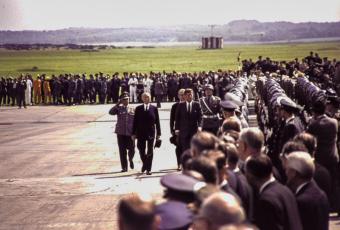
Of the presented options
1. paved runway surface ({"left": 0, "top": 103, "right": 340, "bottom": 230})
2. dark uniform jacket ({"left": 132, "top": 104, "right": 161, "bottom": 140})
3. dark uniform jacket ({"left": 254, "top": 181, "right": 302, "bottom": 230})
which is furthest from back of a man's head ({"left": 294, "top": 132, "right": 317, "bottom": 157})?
dark uniform jacket ({"left": 132, "top": 104, "right": 161, "bottom": 140})

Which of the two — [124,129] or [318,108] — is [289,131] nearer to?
[318,108]

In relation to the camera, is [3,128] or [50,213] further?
[3,128]

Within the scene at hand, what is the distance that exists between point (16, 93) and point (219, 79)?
39.2 feet

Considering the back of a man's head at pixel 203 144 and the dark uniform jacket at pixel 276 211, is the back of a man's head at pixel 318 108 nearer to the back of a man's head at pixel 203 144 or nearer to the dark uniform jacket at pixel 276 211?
the back of a man's head at pixel 203 144

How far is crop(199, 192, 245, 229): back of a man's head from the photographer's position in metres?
4.20

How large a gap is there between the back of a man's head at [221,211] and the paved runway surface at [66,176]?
4436 mm

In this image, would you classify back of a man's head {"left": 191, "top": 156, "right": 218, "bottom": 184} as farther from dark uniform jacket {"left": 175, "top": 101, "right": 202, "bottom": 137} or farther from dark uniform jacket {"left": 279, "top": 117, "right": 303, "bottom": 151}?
dark uniform jacket {"left": 175, "top": 101, "right": 202, "bottom": 137}

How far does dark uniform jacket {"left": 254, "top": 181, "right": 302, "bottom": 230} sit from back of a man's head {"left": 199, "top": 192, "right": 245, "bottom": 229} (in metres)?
2.05

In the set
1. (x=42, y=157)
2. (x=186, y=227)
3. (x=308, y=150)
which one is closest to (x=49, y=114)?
(x=42, y=157)

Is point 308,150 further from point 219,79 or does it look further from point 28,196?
point 219,79

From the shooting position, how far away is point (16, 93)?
3938cm

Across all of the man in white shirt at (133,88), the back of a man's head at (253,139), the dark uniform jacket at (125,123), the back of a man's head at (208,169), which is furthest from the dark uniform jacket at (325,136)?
the man in white shirt at (133,88)

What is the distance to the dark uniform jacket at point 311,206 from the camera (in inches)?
265

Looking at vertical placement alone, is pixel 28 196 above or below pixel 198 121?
below
